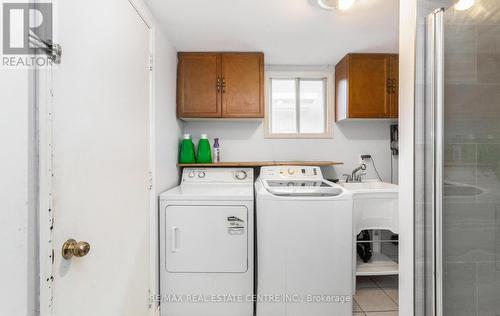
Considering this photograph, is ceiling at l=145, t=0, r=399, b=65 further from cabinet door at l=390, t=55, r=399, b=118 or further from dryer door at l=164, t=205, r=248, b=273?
dryer door at l=164, t=205, r=248, b=273

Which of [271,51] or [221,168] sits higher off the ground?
[271,51]

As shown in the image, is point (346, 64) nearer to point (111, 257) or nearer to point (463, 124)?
point (463, 124)

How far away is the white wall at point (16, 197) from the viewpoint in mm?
689

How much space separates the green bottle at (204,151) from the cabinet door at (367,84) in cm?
146

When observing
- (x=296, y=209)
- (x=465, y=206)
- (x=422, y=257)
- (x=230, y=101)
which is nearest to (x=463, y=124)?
(x=465, y=206)

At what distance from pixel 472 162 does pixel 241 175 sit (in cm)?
177

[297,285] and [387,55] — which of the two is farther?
[387,55]

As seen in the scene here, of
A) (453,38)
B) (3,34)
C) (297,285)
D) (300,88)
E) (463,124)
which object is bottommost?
(297,285)

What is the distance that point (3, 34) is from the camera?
703mm

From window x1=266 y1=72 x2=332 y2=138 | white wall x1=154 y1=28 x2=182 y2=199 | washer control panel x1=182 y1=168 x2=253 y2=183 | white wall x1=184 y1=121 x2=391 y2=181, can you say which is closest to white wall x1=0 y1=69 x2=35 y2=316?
white wall x1=154 y1=28 x2=182 y2=199

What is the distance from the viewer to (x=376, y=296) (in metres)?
2.14

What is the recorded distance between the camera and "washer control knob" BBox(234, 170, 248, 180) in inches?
96.7

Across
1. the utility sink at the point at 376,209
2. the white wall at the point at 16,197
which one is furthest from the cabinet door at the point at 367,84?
the white wall at the point at 16,197

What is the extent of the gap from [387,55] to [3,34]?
2.78m
